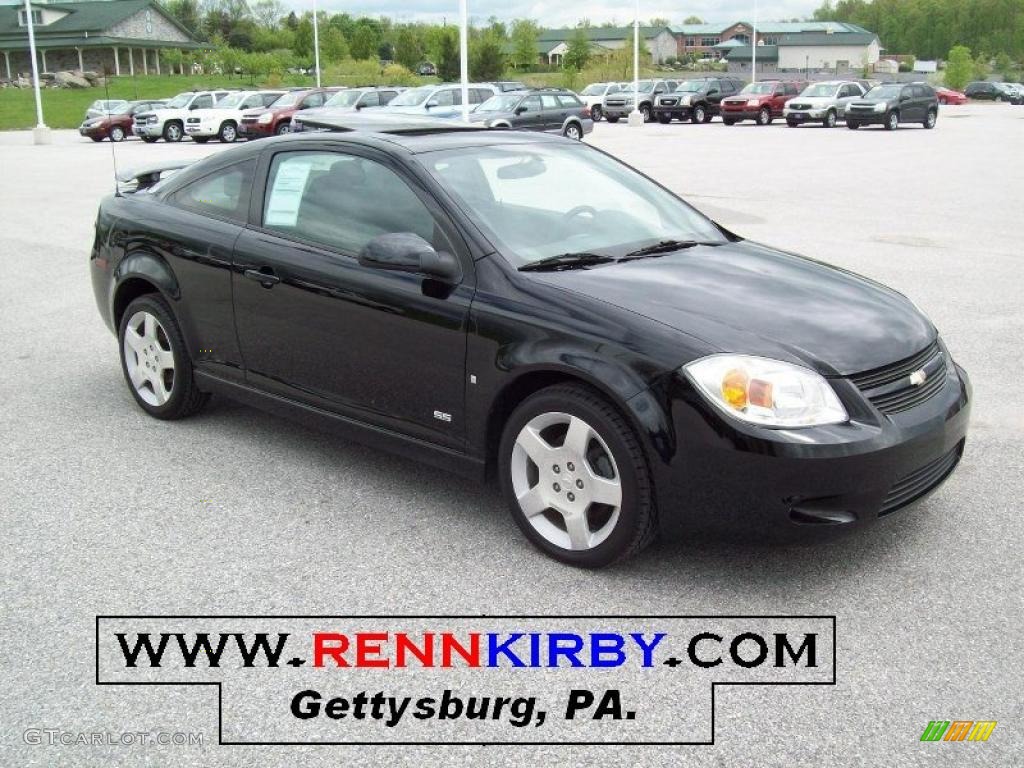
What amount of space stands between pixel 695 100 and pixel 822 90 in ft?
20.9

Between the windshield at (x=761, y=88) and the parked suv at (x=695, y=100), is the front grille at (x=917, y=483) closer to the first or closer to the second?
the windshield at (x=761, y=88)

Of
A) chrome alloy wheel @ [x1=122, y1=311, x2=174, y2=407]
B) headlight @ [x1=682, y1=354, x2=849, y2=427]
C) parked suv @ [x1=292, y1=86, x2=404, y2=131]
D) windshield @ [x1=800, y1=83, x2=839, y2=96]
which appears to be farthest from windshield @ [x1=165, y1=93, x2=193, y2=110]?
headlight @ [x1=682, y1=354, x2=849, y2=427]

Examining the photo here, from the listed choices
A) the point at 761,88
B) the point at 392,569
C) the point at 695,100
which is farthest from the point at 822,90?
→ the point at 392,569

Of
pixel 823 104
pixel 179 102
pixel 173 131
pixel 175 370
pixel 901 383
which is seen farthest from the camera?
pixel 823 104

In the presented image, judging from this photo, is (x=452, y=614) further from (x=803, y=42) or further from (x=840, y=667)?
(x=803, y=42)

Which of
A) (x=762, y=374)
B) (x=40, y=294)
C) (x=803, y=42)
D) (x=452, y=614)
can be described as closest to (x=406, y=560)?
(x=452, y=614)

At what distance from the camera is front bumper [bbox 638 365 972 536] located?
3.59 metres

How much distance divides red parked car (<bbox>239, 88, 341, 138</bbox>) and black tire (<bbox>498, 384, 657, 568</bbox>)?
102 ft

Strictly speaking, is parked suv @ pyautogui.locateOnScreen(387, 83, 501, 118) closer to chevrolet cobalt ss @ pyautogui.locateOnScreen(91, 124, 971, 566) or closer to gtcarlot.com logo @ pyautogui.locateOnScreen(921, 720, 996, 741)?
chevrolet cobalt ss @ pyautogui.locateOnScreen(91, 124, 971, 566)

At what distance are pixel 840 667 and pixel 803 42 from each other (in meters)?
144

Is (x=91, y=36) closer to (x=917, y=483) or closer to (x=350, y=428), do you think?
(x=350, y=428)

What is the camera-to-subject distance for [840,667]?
133 inches

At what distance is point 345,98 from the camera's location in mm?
36594

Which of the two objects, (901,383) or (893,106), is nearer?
(901,383)
